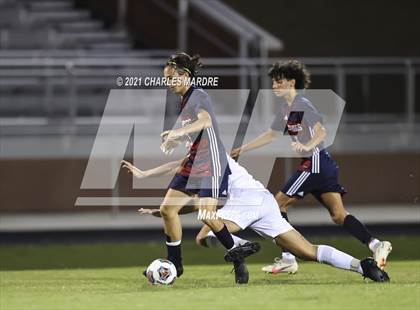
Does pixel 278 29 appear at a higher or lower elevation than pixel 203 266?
higher

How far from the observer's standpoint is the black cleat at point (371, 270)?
35.7 ft

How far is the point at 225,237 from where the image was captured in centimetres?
1105

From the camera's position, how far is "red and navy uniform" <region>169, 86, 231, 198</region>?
11.2 meters

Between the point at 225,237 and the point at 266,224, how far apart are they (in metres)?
0.38

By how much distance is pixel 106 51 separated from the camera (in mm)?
21797

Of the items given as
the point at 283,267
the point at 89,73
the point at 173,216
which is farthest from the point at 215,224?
the point at 89,73

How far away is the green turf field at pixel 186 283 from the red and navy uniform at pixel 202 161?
0.89 metres

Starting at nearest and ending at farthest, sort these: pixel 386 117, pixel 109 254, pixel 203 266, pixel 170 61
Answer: pixel 170 61 → pixel 203 266 → pixel 109 254 → pixel 386 117

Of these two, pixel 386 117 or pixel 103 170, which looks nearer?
pixel 103 170

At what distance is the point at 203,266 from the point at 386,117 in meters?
7.42

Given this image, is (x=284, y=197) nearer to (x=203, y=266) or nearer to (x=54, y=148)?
(x=203, y=266)

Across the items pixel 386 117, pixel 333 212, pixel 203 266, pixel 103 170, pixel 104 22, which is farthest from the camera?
pixel 104 22

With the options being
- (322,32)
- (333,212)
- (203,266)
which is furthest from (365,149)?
(333,212)

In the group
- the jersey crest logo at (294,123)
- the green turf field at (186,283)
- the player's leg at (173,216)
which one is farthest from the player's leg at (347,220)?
the player's leg at (173,216)
